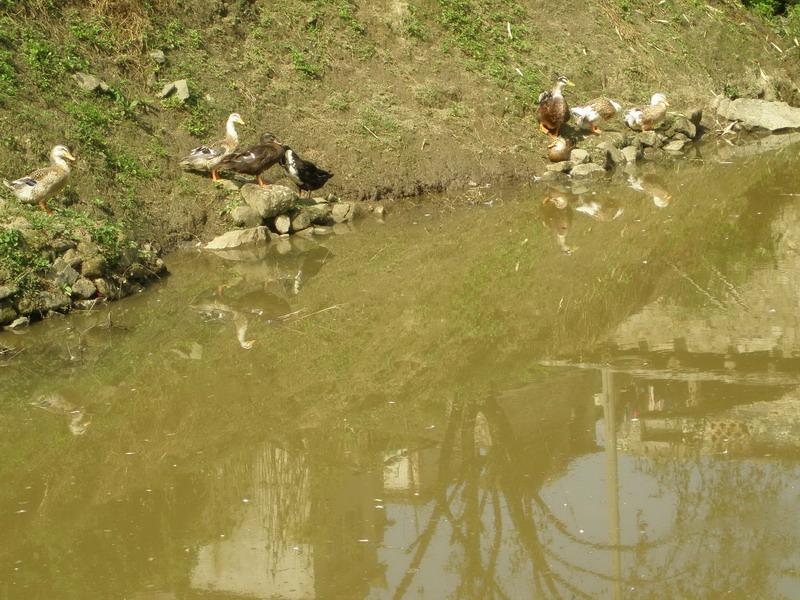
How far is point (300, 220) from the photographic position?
13.1 metres

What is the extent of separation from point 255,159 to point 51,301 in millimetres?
3829

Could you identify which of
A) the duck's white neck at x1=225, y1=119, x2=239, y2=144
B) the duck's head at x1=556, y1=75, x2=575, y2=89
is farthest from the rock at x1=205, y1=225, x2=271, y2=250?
the duck's head at x1=556, y1=75, x2=575, y2=89

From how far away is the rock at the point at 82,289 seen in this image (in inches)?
415

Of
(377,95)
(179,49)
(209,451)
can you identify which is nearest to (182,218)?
(179,49)

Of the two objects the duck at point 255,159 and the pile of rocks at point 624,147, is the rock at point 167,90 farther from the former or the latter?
the pile of rocks at point 624,147

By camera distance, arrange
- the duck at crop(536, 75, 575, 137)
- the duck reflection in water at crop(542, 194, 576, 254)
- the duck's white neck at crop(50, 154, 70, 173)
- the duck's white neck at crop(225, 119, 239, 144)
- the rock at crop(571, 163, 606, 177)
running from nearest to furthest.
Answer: the duck's white neck at crop(50, 154, 70, 173), the duck reflection in water at crop(542, 194, 576, 254), the duck's white neck at crop(225, 119, 239, 144), the rock at crop(571, 163, 606, 177), the duck at crop(536, 75, 575, 137)

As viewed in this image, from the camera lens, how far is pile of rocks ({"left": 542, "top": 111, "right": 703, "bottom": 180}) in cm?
1609

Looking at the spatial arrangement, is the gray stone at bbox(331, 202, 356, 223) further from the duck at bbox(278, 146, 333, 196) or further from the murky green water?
the murky green water

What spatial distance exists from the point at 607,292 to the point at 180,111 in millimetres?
6887

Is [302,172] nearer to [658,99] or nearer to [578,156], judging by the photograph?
[578,156]

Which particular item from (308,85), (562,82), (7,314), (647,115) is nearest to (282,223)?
(308,85)

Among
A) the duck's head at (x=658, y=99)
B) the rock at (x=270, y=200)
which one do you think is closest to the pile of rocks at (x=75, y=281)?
the rock at (x=270, y=200)

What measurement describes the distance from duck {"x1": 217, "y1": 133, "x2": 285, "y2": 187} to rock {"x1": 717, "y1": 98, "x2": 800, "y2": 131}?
961cm

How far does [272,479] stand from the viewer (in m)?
6.89
